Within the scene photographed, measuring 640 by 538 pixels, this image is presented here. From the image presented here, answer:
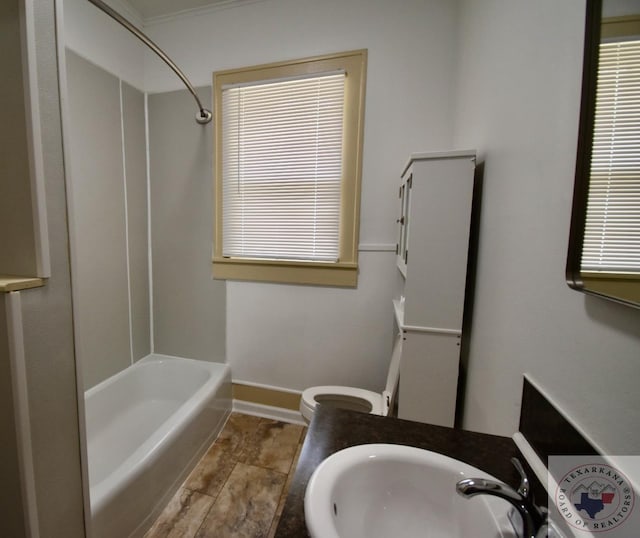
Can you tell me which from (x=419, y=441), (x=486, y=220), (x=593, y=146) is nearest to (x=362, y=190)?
(x=486, y=220)

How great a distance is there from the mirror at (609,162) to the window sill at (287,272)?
1.27 m

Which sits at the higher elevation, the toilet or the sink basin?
the sink basin

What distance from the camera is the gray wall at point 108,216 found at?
5.25ft

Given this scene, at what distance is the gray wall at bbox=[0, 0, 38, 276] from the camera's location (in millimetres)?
704

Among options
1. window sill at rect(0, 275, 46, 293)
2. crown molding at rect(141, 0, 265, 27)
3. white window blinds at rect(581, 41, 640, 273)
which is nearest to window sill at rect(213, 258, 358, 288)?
window sill at rect(0, 275, 46, 293)

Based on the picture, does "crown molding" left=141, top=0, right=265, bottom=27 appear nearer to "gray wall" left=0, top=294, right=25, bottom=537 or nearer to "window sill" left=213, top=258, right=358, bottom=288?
"window sill" left=213, top=258, right=358, bottom=288

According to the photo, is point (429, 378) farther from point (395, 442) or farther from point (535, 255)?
point (535, 255)

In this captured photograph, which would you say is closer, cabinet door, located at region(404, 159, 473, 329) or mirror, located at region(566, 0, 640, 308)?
mirror, located at region(566, 0, 640, 308)

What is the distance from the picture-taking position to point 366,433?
2.32 ft

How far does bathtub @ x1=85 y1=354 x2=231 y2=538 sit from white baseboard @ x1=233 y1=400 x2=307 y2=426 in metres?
0.10

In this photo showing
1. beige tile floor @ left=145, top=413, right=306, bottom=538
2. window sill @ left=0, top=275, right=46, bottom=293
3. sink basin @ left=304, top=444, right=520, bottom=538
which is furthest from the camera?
beige tile floor @ left=145, top=413, right=306, bottom=538

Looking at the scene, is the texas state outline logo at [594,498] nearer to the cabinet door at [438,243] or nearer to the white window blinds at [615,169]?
the white window blinds at [615,169]

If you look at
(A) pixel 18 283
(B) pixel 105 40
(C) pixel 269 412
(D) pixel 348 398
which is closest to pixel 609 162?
(A) pixel 18 283

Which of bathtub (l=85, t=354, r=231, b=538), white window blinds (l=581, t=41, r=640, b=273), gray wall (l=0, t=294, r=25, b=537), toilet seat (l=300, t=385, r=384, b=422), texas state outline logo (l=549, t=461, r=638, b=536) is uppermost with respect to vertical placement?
white window blinds (l=581, t=41, r=640, b=273)
